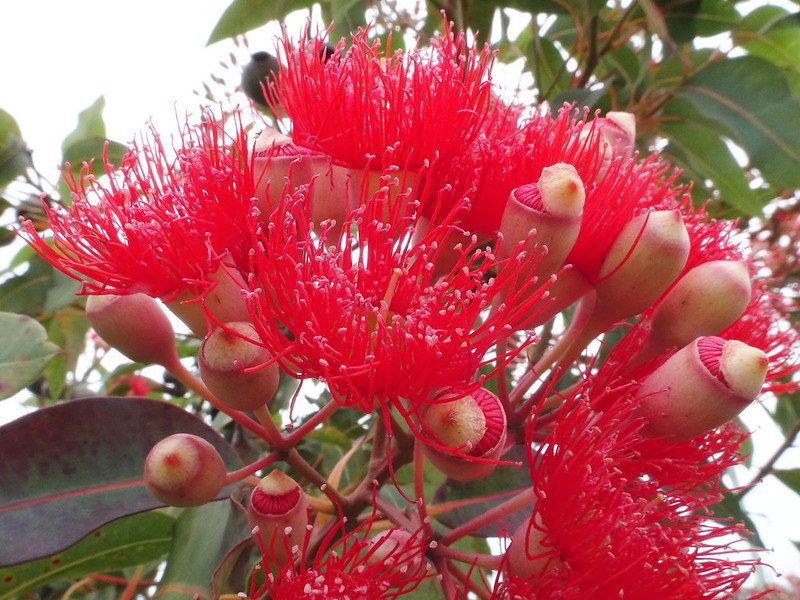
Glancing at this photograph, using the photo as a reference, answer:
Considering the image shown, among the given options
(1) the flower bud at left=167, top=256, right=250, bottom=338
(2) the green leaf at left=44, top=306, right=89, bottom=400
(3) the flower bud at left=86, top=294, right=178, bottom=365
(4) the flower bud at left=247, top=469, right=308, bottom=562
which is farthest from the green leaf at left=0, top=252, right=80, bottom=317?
(4) the flower bud at left=247, top=469, right=308, bottom=562

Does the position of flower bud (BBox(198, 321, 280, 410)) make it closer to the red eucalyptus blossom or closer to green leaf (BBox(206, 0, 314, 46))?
the red eucalyptus blossom

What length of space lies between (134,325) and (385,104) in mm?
411

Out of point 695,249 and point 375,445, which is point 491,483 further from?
point 695,249

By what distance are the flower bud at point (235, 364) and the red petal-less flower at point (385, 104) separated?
0.27 meters

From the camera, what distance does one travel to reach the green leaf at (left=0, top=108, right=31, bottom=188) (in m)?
1.69

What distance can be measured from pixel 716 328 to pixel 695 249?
0.43 ft

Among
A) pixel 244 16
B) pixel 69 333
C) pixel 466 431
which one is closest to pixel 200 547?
pixel 466 431

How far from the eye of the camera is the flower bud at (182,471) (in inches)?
34.7

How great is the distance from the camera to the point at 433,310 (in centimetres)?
86

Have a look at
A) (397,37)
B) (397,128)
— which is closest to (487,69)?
(397,128)

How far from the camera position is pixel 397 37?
6.38 ft

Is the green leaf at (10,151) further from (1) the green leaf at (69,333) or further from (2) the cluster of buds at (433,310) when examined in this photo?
(2) the cluster of buds at (433,310)

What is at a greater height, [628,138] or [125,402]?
[628,138]

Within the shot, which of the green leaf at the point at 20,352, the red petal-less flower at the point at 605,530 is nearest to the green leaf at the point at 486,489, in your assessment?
the red petal-less flower at the point at 605,530
